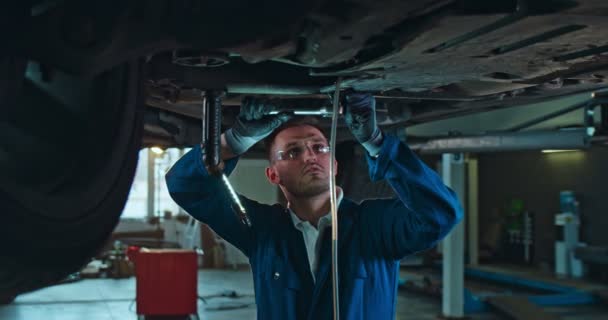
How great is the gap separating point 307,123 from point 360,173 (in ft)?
4.11

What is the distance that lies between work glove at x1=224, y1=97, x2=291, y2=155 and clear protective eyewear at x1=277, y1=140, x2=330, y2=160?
0.19 m

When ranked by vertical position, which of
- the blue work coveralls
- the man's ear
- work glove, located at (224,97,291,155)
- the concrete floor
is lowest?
the concrete floor

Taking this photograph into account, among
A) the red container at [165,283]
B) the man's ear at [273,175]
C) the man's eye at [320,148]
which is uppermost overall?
the man's eye at [320,148]

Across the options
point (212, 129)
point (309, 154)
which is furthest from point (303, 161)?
point (212, 129)

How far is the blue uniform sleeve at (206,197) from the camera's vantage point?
1946 mm

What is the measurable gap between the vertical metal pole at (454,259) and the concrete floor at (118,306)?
0.23 metres

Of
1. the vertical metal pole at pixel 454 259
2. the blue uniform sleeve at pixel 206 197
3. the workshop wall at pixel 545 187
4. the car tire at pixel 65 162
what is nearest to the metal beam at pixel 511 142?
the vertical metal pole at pixel 454 259

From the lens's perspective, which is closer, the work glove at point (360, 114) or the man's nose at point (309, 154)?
the work glove at point (360, 114)

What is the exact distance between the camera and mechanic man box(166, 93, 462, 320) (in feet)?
6.12

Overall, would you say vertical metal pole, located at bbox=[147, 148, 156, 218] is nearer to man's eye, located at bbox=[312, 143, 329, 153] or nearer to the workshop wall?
the workshop wall

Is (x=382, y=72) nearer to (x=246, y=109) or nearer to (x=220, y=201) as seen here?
(x=246, y=109)

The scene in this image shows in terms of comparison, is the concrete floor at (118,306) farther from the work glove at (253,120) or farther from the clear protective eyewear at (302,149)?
the work glove at (253,120)

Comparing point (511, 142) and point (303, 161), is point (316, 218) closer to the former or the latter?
point (303, 161)

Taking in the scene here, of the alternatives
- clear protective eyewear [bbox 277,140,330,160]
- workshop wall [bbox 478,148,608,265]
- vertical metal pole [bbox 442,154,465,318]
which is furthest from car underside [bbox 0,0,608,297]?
workshop wall [bbox 478,148,608,265]
